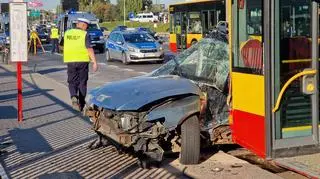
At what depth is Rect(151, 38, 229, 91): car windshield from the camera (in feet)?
25.3

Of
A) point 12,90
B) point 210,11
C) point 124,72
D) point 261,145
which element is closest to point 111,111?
point 261,145

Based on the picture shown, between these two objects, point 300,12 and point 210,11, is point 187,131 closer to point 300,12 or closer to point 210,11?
point 300,12

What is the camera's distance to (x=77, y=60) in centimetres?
1187

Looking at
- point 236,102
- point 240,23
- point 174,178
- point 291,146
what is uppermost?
point 240,23

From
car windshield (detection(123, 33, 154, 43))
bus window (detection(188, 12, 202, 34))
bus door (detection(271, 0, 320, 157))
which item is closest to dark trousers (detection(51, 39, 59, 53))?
car windshield (detection(123, 33, 154, 43))

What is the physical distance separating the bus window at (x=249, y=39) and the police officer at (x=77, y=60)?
226 inches

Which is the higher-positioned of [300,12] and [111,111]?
[300,12]

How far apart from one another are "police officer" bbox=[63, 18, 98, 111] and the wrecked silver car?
389cm

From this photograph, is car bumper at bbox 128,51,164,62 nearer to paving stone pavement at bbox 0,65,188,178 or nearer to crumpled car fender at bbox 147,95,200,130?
paving stone pavement at bbox 0,65,188,178

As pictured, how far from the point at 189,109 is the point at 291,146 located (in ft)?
4.72

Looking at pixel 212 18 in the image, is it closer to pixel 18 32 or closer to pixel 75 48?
pixel 75 48

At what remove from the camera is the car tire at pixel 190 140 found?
277 inches

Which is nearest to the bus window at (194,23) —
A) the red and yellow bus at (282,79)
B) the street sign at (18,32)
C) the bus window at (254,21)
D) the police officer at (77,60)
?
the police officer at (77,60)

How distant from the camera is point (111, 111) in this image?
24.0 ft
